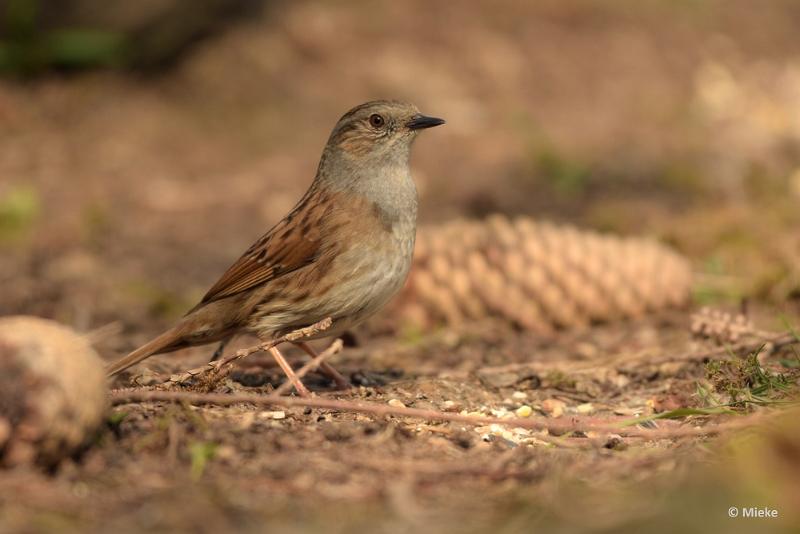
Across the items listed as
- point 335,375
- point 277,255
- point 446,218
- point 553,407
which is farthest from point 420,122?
point 446,218

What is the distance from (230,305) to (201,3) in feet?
20.3

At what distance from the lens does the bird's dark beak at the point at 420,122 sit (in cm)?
563

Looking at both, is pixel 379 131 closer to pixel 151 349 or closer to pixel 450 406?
pixel 151 349

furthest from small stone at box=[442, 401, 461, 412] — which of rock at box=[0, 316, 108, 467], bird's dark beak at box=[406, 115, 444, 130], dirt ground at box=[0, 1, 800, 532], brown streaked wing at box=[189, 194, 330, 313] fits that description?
A: bird's dark beak at box=[406, 115, 444, 130]

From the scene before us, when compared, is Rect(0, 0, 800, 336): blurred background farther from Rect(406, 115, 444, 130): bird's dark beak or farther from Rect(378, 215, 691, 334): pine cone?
Rect(406, 115, 444, 130): bird's dark beak

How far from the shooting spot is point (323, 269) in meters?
5.01

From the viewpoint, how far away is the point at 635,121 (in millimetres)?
10875

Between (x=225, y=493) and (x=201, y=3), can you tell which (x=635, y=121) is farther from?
(x=225, y=493)

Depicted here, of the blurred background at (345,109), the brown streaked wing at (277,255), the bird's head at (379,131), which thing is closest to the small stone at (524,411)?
the brown streaked wing at (277,255)

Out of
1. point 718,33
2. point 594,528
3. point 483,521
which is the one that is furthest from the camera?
point 718,33

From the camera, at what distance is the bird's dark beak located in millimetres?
5633

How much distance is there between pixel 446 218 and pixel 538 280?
85.2 inches

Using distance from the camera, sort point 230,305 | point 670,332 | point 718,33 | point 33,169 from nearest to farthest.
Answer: point 230,305, point 670,332, point 33,169, point 718,33

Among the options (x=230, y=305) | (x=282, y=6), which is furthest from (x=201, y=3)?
(x=230, y=305)
